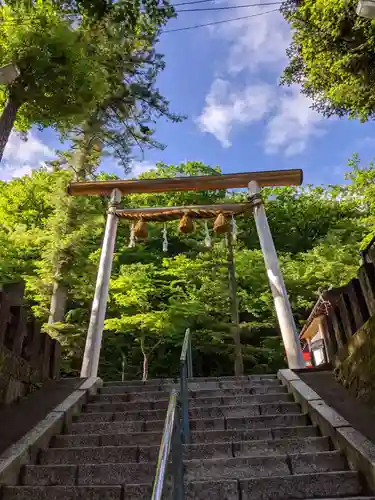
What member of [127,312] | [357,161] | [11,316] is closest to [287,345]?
[11,316]

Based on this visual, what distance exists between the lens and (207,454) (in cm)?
391

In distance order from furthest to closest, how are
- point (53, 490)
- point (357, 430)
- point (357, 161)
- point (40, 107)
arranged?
point (357, 161), point (40, 107), point (357, 430), point (53, 490)

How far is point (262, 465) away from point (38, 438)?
7.59 feet

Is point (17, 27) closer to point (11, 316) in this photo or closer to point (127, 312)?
point (11, 316)

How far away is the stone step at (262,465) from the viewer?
3502 millimetres

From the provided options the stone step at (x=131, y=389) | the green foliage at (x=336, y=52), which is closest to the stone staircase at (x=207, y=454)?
the stone step at (x=131, y=389)

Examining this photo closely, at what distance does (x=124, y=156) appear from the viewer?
1250 cm

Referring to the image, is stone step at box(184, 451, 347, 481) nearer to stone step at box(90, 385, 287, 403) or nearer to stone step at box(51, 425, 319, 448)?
stone step at box(51, 425, 319, 448)

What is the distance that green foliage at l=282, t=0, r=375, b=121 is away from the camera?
9555mm

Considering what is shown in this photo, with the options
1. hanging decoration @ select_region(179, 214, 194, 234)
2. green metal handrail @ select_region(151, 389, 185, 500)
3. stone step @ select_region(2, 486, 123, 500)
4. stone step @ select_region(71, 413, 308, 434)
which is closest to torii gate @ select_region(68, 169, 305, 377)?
hanging decoration @ select_region(179, 214, 194, 234)

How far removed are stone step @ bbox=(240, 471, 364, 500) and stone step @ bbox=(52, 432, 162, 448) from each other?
1.39 meters

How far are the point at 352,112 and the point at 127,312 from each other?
9101mm

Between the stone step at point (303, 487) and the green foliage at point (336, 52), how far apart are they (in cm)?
950

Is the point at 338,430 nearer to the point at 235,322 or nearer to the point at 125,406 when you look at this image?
the point at 125,406
